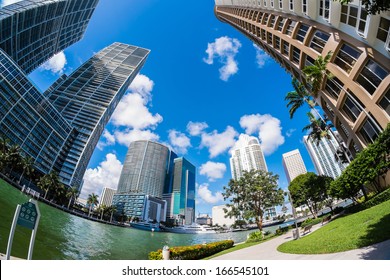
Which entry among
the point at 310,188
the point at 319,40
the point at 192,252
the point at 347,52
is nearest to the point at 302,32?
the point at 319,40

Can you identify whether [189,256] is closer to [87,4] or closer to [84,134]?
[84,134]

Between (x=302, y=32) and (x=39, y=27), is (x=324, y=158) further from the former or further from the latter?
(x=39, y=27)

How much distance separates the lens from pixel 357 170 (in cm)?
1947

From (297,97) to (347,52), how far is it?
13.6 metres

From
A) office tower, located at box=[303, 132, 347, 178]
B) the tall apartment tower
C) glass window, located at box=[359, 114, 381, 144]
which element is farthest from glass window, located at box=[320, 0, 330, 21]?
office tower, located at box=[303, 132, 347, 178]

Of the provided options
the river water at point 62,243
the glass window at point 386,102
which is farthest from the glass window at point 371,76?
the river water at point 62,243

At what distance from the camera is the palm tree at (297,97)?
31578mm

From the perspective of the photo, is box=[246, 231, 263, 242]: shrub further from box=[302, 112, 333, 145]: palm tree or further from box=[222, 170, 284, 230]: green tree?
box=[302, 112, 333, 145]: palm tree

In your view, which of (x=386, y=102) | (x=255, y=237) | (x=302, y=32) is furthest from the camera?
(x=302, y=32)

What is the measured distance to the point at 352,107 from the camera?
21891 millimetres

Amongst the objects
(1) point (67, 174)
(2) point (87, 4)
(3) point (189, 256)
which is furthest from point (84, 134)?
(3) point (189, 256)

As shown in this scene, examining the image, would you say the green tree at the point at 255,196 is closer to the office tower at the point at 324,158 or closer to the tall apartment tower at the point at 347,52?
the tall apartment tower at the point at 347,52
